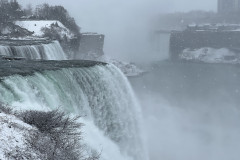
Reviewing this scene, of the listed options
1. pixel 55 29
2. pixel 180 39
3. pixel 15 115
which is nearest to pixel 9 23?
pixel 55 29

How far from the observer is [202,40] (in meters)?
144

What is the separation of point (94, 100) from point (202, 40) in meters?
128

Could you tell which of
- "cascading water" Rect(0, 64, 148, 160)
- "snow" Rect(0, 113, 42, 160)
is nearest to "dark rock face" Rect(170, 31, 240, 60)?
"cascading water" Rect(0, 64, 148, 160)

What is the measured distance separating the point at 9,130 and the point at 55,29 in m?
48.3

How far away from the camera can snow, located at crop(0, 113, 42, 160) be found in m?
8.91

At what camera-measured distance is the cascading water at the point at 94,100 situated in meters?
Answer: 15.4

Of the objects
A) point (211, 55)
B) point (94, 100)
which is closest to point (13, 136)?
point (94, 100)

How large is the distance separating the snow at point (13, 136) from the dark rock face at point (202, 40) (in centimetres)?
12891

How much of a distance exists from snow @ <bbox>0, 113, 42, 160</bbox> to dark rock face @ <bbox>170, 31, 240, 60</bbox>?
423 feet

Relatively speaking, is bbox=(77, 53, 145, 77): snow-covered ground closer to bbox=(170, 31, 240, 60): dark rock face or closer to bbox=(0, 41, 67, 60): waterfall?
bbox=(0, 41, 67, 60): waterfall

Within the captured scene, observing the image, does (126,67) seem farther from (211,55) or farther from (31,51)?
(211,55)

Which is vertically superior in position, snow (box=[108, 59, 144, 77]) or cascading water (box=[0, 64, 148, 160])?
cascading water (box=[0, 64, 148, 160])

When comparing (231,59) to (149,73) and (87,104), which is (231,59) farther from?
(87,104)

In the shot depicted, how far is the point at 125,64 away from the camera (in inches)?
3260
